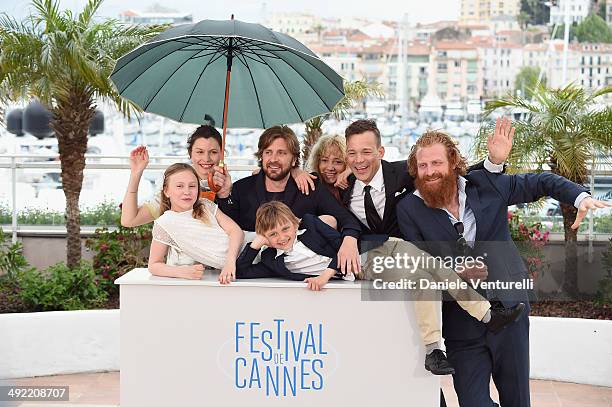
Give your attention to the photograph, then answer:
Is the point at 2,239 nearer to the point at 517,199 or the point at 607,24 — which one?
the point at 517,199

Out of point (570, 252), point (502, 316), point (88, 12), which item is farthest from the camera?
point (570, 252)

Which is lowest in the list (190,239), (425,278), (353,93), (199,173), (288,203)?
(425,278)

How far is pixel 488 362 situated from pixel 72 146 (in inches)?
189

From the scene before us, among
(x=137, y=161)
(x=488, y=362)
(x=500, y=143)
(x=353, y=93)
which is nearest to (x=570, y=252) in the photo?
(x=353, y=93)

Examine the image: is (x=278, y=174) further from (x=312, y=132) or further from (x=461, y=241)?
(x=312, y=132)

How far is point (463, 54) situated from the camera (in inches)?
2783

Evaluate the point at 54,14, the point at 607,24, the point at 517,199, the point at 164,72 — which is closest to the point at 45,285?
the point at 54,14

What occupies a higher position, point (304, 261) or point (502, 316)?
point (304, 261)

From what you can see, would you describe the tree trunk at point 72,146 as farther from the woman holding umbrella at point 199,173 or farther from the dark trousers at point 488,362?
the dark trousers at point 488,362

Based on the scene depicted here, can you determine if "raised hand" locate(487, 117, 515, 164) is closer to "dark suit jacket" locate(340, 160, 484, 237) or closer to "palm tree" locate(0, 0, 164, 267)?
"dark suit jacket" locate(340, 160, 484, 237)

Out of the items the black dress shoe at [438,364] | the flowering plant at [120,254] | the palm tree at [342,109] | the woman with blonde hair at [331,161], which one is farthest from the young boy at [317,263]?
the palm tree at [342,109]

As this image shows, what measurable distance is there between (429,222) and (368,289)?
0.37m

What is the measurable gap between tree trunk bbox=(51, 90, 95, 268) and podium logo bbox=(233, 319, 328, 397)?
409 cm

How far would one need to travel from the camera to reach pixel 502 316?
11.8 ft
